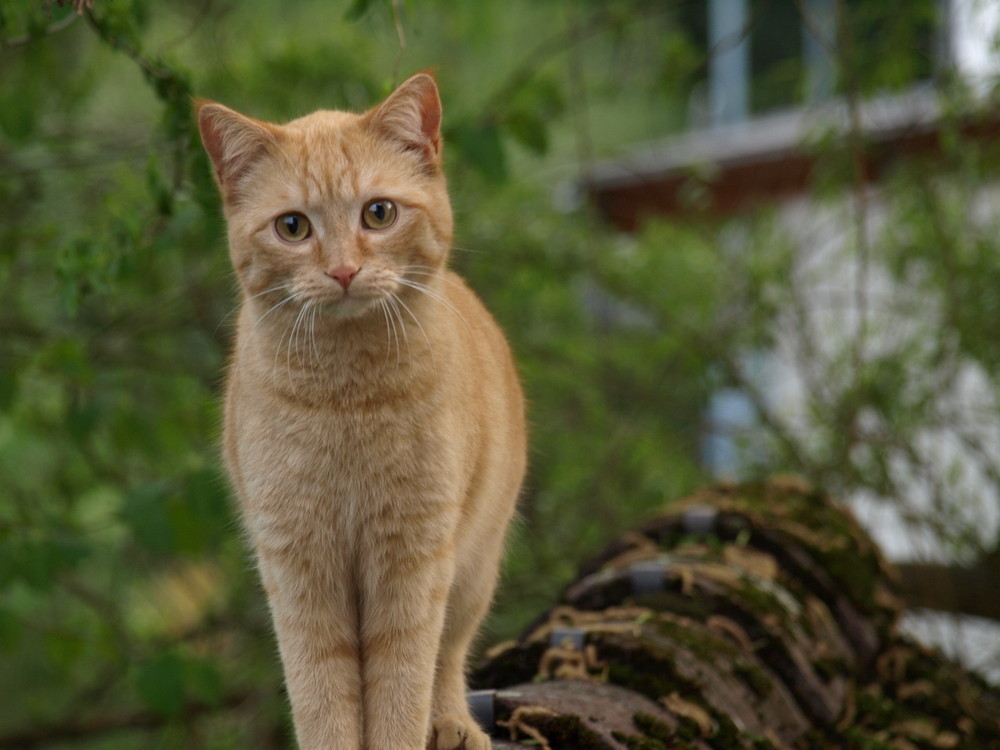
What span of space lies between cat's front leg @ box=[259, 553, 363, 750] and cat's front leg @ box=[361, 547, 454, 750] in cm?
3

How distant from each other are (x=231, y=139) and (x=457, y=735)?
1.02 m

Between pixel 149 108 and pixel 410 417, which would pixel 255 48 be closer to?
pixel 149 108

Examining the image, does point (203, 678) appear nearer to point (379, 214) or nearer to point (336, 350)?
point (336, 350)

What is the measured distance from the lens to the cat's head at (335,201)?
1.60 m

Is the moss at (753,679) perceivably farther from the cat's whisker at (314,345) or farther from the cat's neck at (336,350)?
the cat's whisker at (314,345)

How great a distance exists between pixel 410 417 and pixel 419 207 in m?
0.38

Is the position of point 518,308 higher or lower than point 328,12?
lower

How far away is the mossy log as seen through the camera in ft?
4.88

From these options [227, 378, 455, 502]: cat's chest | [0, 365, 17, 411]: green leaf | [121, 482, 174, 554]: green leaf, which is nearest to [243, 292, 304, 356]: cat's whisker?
[227, 378, 455, 502]: cat's chest

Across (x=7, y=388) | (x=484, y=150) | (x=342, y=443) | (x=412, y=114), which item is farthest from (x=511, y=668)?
(x=7, y=388)

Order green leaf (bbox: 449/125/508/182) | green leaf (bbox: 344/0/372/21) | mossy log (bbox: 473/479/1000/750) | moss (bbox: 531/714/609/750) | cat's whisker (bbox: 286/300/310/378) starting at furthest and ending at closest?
1. green leaf (bbox: 449/125/508/182)
2. green leaf (bbox: 344/0/372/21)
3. cat's whisker (bbox: 286/300/310/378)
4. mossy log (bbox: 473/479/1000/750)
5. moss (bbox: 531/714/609/750)

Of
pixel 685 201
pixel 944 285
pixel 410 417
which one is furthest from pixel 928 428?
pixel 410 417

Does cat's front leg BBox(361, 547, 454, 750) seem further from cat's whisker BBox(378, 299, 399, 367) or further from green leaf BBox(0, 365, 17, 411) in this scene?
green leaf BBox(0, 365, 17, 411)

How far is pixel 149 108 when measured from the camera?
509 centimetres
